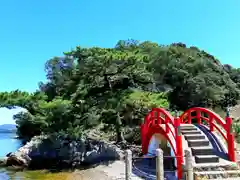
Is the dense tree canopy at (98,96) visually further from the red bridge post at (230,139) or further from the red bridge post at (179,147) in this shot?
the red bridge post at (230,139)

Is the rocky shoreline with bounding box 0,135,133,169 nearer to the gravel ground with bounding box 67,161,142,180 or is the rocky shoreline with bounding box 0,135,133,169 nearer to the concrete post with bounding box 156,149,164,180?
the gravel ground with bounding box 67,161,142,180

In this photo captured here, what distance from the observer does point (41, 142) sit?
1655 centimetres

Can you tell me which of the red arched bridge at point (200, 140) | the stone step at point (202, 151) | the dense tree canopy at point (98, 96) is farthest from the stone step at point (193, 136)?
the dense tree canopy at point (98, 96)

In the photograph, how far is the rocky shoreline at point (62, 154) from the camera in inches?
593

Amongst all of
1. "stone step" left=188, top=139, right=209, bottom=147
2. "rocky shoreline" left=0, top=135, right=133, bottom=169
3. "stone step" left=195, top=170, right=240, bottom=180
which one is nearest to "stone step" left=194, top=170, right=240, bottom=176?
"stone step" left=195, top=170, right=240, bottom=180

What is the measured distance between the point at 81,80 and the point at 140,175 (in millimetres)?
6936

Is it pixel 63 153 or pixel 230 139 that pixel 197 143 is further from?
pixel 63 153

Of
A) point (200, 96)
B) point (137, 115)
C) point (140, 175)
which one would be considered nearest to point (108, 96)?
point (137, 115)

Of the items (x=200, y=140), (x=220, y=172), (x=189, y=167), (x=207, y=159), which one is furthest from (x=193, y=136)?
(x=189, y=167)

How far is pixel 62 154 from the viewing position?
1595 centimetres

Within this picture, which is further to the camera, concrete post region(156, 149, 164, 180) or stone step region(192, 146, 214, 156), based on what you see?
stone step region(192, 146, 214, 156)

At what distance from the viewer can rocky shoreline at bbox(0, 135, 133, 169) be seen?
49.4 feet

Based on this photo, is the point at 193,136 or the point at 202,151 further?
the point at 193,136

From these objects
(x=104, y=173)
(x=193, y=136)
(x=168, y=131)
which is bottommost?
(x=104, y=173)
